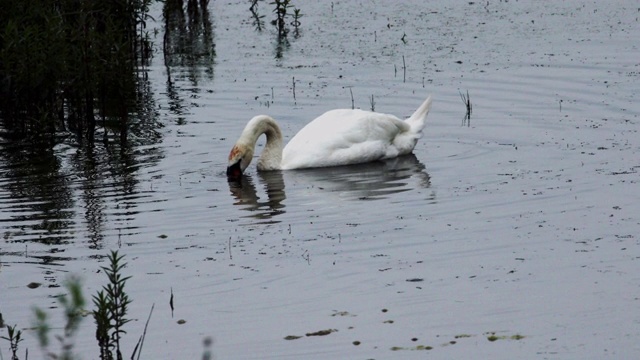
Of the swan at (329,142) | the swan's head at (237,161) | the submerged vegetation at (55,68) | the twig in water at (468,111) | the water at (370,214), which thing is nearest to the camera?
the water at (370,214)

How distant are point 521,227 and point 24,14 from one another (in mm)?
7290

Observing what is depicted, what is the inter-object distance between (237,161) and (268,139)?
2.30ft

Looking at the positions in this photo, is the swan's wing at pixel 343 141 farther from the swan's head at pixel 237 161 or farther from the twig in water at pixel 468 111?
the twig in water at pixel 468 111

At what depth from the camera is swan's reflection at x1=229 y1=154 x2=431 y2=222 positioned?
12469mm

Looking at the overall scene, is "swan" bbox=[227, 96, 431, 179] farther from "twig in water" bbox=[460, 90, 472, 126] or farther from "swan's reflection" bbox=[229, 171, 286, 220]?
"twig in water" bbox=[460, 90, 472, 126]

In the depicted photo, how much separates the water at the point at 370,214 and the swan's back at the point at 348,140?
0.17m

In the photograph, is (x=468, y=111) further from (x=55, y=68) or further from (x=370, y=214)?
(x=55, y=68)

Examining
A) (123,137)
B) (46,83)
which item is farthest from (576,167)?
(46,83)

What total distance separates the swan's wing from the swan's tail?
0.76 ft

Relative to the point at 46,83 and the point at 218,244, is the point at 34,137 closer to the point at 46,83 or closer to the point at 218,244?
the point at 46,83

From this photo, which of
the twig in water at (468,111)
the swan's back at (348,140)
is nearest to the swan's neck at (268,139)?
the swan's back at (348,140)

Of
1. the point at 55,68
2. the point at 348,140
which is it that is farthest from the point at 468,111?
the point at 55,68

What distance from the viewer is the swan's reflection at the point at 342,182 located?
40.9ft

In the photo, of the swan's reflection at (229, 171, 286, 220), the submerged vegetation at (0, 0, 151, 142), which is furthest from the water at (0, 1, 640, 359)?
the submerged vegetation at (0, 0, 151, 142)
